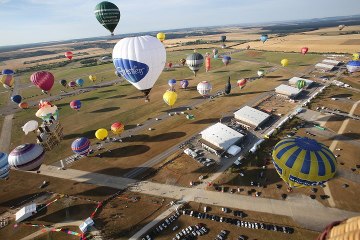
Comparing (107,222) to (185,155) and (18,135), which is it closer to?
(185,155)

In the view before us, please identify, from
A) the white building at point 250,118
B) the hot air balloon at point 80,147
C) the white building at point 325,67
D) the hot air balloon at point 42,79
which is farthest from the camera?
the white building at point 325,67

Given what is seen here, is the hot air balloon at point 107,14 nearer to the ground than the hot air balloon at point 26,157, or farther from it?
farther from it

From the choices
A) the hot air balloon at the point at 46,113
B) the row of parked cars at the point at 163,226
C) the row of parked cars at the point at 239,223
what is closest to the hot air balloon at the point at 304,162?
the row of parked cars at the point at 239,223

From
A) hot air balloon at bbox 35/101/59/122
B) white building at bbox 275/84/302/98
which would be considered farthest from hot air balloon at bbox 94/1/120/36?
white building at bbox 275/84/302/98

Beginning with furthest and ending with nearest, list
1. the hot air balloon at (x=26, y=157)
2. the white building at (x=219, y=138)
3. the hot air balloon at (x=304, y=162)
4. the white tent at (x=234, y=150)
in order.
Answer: the white building at (x=219, y=138), the white tent at (x=234, y=150), the hot air balloon at (x=26, y=157), the hot air balloon at (x=304, y=162)

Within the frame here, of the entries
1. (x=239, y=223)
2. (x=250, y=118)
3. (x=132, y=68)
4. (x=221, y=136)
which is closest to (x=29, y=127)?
(x=132, y=68)

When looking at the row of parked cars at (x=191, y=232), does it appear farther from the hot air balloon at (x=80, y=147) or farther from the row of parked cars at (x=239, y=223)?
the hot air balloon at (x=80, y=147)

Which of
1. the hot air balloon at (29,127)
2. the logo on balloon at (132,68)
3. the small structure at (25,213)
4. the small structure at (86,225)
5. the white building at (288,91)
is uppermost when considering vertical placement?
the logo on balloon at (132,68)
